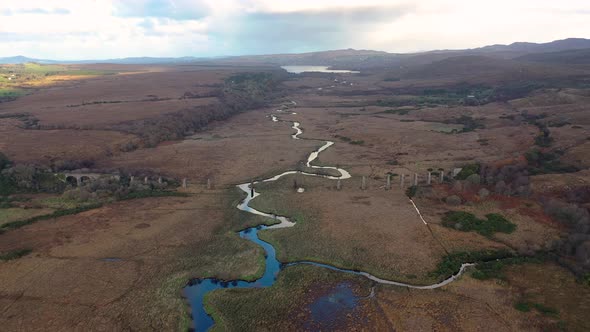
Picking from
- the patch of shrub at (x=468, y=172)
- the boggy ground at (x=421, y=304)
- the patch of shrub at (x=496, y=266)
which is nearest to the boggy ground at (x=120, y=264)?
the boggy ground at (x=421, y=304)

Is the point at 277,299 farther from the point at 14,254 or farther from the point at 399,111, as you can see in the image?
the point at 399,111

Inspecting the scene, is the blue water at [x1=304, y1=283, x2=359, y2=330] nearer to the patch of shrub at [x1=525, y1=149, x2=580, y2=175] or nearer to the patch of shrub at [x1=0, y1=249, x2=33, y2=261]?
the patch of shrub at [x1=0, y1=249, x2=33, y2=261]

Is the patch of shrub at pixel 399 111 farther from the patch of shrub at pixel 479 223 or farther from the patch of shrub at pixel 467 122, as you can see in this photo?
the patch of shrub at pixel 479 223

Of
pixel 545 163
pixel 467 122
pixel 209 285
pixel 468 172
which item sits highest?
pixel 468 172

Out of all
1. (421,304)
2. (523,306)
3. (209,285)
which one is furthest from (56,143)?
(523,306)

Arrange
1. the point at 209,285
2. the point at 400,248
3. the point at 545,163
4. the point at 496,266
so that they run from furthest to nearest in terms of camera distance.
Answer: the point at 545,163 → the point at 400,248 → the point at 496,266 → the point at 209,285

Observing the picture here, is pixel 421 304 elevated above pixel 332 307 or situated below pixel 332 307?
above

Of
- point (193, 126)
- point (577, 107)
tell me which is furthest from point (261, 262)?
point (577, 107)
